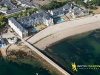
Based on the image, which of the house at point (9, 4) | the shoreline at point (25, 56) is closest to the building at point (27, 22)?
the shoreline at point (25, 56)

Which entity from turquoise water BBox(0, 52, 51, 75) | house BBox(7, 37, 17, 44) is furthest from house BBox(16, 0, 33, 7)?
turquoise water BBox(0, 52, 51, 75)

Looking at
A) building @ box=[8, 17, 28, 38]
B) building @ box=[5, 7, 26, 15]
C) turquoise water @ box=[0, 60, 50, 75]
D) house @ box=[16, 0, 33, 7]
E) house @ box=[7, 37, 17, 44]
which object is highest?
house @ box=[16, 0, 33, 7]

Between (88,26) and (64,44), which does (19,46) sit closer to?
(64,44)

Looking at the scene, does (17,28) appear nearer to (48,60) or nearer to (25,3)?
(48,60)

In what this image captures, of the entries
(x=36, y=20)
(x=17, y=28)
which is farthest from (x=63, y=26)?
(x=17, y=28)

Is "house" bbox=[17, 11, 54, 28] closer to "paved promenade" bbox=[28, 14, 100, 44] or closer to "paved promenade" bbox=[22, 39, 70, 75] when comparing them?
"paved promenade" bbox=[28, 14, 100, 44]

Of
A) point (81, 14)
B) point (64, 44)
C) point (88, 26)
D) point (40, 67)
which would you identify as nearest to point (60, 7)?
point (81, 14)
